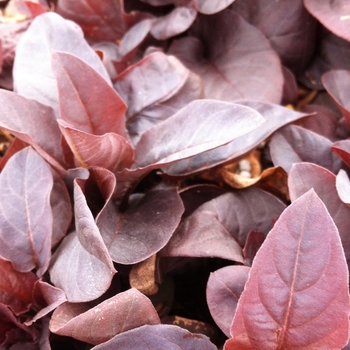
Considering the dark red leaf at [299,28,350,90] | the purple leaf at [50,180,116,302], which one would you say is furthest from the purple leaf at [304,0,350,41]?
the purple leaf at [50,180,116,302]

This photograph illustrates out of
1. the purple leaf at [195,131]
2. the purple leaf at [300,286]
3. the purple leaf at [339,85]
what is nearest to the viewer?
the purple leaf at [300,286]

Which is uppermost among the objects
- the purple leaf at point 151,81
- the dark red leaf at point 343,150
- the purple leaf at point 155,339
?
the purple leaf at point 151,81

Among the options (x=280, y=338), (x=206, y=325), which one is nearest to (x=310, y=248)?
(x=280, y=338)

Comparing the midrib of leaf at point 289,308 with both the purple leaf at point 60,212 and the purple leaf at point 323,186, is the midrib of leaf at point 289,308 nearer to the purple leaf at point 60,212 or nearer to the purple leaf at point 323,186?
the purple leaf at point 323,186

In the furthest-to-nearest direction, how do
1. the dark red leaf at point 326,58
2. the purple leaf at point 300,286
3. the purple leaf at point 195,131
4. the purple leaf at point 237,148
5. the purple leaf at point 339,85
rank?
1. the dark red leaf at point 326,58
2. the purple leaf at point 339,85
3. the purple leaf at point 237,148
4. the purple leaf at point 195,131
5. the purple leaf at point 300,286

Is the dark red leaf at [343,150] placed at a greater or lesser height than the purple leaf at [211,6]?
lesser

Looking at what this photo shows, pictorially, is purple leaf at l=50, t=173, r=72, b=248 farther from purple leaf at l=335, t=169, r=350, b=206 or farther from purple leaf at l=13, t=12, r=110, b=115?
purple leaf at l=335, t=169, r=350, b=206

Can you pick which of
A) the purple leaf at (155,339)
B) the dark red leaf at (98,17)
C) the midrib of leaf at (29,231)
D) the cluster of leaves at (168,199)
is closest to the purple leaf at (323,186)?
the cluster of leaves at (168,199)
